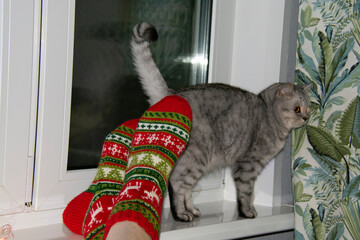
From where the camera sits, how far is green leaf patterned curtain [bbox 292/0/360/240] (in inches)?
51.9

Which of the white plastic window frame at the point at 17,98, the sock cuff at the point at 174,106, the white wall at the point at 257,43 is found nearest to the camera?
the white plastic window frame at the point at 17,98

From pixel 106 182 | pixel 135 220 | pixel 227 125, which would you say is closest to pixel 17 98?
pixel 106 182

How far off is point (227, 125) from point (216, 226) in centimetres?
34

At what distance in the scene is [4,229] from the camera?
0.98m

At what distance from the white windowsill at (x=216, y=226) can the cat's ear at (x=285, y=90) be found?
0.46 metres

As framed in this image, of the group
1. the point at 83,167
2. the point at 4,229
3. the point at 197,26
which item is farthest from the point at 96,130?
the point at 197,26

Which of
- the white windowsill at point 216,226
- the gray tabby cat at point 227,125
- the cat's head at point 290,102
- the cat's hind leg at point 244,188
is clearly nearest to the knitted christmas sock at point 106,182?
the white windowsill at point 216,226

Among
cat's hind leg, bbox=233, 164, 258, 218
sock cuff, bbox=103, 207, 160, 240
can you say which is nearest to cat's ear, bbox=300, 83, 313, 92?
cat's hind leg, bbox=233, 164, 258, 218

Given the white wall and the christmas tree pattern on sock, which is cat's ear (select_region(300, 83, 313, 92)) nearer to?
the white wall

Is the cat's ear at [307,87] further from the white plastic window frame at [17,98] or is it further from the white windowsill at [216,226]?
the white plastic window frame at [17,98]

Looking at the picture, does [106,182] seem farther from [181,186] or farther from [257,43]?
[257,43]

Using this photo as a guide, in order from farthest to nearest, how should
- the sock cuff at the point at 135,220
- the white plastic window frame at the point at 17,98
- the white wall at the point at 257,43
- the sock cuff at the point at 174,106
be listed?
1. the white wall at the point at 257,43
2. the sock cuff at the point at 174,106
3. the white plastic window frame at the point at 17,98
4. the sock cuff at the point at 135,220

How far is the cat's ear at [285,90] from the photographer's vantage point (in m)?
1.43

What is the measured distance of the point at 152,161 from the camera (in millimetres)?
1085
